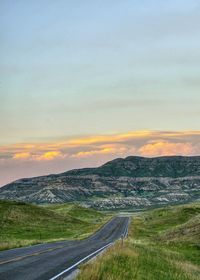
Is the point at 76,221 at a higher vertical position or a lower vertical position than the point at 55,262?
lower

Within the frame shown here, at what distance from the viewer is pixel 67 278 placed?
1945cm

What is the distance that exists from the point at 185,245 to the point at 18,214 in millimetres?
69196

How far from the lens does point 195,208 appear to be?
131750 mm

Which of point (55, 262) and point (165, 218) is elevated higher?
point (55, 262)

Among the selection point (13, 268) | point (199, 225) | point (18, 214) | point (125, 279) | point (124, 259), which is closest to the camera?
point (125, 279)

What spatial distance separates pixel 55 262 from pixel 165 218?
99.1 meters

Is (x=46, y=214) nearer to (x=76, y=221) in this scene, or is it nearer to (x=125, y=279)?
(x=76, y=221)

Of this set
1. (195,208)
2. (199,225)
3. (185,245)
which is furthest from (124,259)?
(195,208)

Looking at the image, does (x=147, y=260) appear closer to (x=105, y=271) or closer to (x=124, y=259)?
(x=124, y=259)

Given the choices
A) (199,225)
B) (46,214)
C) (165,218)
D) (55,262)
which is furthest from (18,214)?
(55,262)

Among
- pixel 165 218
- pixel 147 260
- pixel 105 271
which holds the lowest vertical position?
pixel 165 218

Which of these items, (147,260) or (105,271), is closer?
(105,271)

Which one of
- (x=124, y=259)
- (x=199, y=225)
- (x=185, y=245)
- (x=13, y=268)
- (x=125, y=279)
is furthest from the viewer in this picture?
(x=199, y=225)

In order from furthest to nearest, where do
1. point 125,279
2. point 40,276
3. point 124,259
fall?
point 124,259
point 40,276
point 125,279
